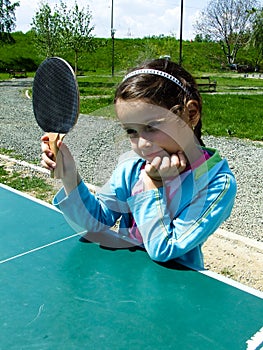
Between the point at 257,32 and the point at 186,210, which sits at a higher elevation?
the point at 257,32

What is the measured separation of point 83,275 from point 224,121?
30.9 feet

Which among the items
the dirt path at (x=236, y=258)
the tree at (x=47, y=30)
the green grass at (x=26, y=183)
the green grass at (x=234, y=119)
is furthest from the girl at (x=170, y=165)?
the tree at (x=47, y=30)

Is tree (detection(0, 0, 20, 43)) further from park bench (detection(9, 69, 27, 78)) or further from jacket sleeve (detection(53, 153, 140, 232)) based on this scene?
jacket sleeve (detection(53, 153, 140, 232))

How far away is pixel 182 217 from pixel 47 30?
98.6 feet

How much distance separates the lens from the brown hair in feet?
4.72

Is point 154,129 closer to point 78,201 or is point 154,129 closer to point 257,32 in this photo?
point 78,201

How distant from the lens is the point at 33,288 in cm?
142

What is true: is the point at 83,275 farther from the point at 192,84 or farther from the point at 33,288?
the point at 192,84

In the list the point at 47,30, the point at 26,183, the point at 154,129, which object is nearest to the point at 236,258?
the point at 154,129

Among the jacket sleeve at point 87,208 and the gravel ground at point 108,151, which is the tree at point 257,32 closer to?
the gravel ground at point 108,151

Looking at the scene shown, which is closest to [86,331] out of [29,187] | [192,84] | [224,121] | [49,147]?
[49,147]

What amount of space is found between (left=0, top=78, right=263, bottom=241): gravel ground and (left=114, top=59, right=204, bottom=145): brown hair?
0.21m

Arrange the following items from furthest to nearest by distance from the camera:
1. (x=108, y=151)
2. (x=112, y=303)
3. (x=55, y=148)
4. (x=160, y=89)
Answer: (x=108, y=151)
(x=55, y=148)
(x=160, y=89)
(x=112, y=303)

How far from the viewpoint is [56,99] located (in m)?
1.63
